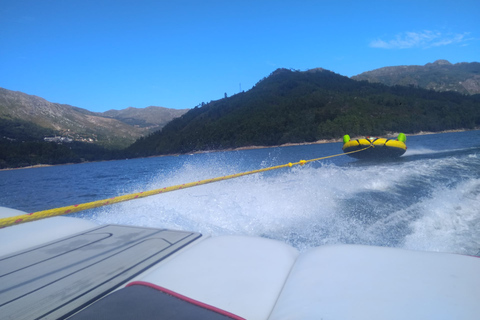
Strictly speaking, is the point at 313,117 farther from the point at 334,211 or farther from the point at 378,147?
the point at 334,211

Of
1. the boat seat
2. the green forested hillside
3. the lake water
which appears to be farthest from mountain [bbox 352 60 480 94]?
the boat seat

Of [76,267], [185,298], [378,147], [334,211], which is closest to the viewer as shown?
[185,298]

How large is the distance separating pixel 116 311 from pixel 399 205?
18.4 ft

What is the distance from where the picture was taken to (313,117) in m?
70.3

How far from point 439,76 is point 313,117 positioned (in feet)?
429

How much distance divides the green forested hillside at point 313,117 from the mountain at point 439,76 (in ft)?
170

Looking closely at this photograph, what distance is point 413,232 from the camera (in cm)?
424

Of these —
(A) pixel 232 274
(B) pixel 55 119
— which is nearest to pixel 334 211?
(A) pixel 232 274

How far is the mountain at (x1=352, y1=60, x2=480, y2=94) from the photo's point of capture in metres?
140

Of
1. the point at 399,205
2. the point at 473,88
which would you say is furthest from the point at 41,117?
the point at 473,88

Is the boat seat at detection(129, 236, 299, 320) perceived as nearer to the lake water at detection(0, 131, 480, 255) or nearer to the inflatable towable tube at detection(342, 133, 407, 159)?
the lake water at detection(0, 131, 480, 255)

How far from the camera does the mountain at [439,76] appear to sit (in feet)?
459

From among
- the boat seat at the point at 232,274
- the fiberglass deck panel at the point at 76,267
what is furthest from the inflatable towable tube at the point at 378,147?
the fiberglass deck panel at the point at 76,267

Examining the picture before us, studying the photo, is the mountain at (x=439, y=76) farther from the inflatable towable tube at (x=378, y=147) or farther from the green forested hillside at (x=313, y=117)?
the inflatable towable tube at (x=378, y=147)
